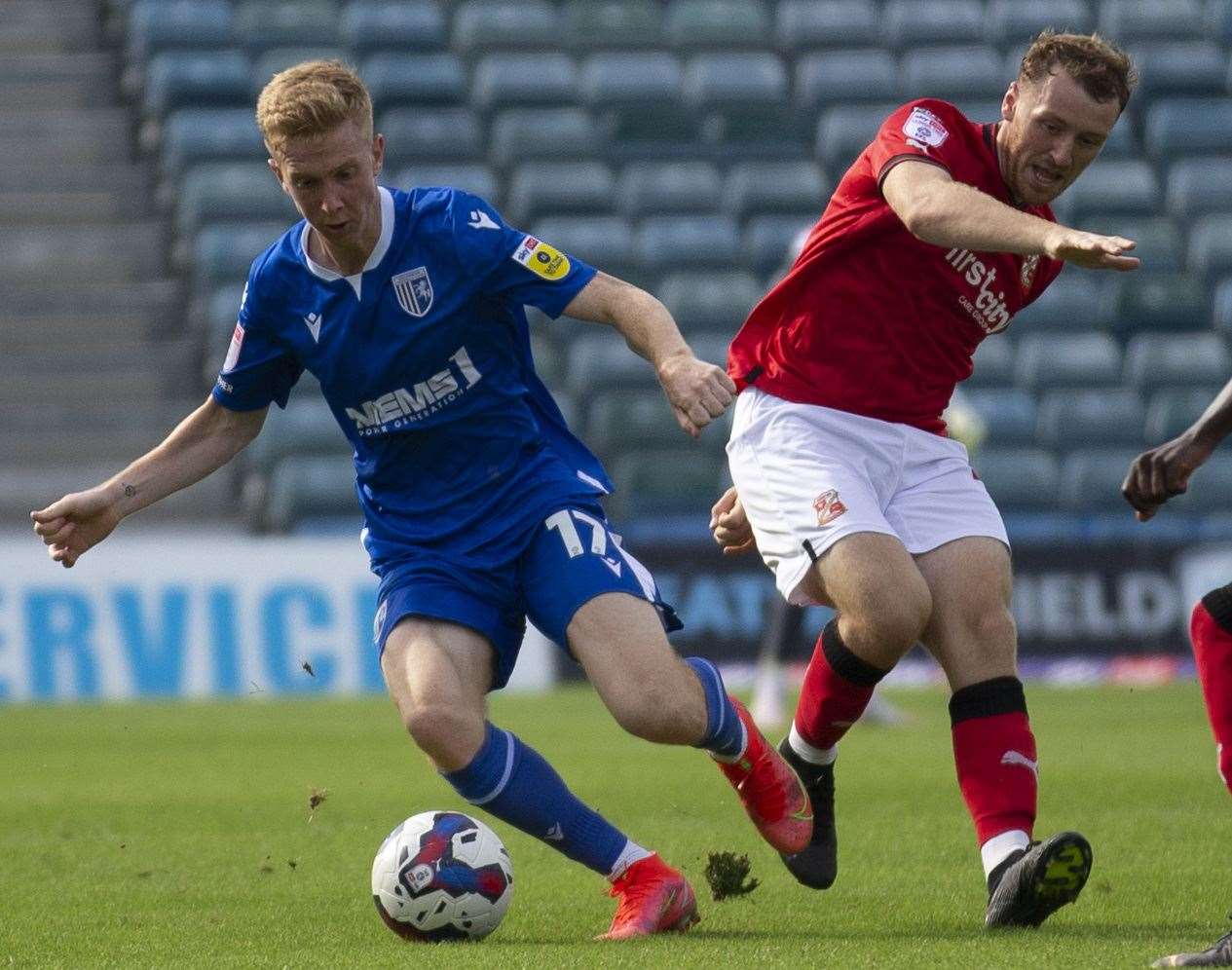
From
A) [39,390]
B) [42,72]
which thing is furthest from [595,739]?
[42,72]

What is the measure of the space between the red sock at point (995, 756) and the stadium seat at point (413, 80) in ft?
44.7

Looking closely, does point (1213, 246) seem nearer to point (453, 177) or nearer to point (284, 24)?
point (453, 177)

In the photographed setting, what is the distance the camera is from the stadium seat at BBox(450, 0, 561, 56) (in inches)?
733

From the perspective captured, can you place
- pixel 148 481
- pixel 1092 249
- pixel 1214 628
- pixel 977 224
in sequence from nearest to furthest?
1. pixel 1092 249
2. pixel 977 224
3. pixel 1214 628
4. pixel 148 481

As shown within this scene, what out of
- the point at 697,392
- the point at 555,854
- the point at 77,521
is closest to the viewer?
the point at 697,392

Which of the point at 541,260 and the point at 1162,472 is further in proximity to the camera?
the point at 541,260

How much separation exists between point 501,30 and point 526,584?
14.5 m

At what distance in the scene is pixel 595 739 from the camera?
10.4 m

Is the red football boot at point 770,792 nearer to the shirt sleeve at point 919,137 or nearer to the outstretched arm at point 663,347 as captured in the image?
the outstretched arm at point 663,347

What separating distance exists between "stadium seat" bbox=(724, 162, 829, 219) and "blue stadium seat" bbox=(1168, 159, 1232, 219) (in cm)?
311

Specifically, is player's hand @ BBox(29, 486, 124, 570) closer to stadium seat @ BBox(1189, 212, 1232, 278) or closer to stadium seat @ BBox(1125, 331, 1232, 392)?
stadium seat @ BBox(1125, 331, 1232, 392)

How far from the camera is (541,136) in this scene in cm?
1764

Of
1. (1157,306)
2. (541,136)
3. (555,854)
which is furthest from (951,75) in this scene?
(555,854)

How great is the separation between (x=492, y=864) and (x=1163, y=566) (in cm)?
996
